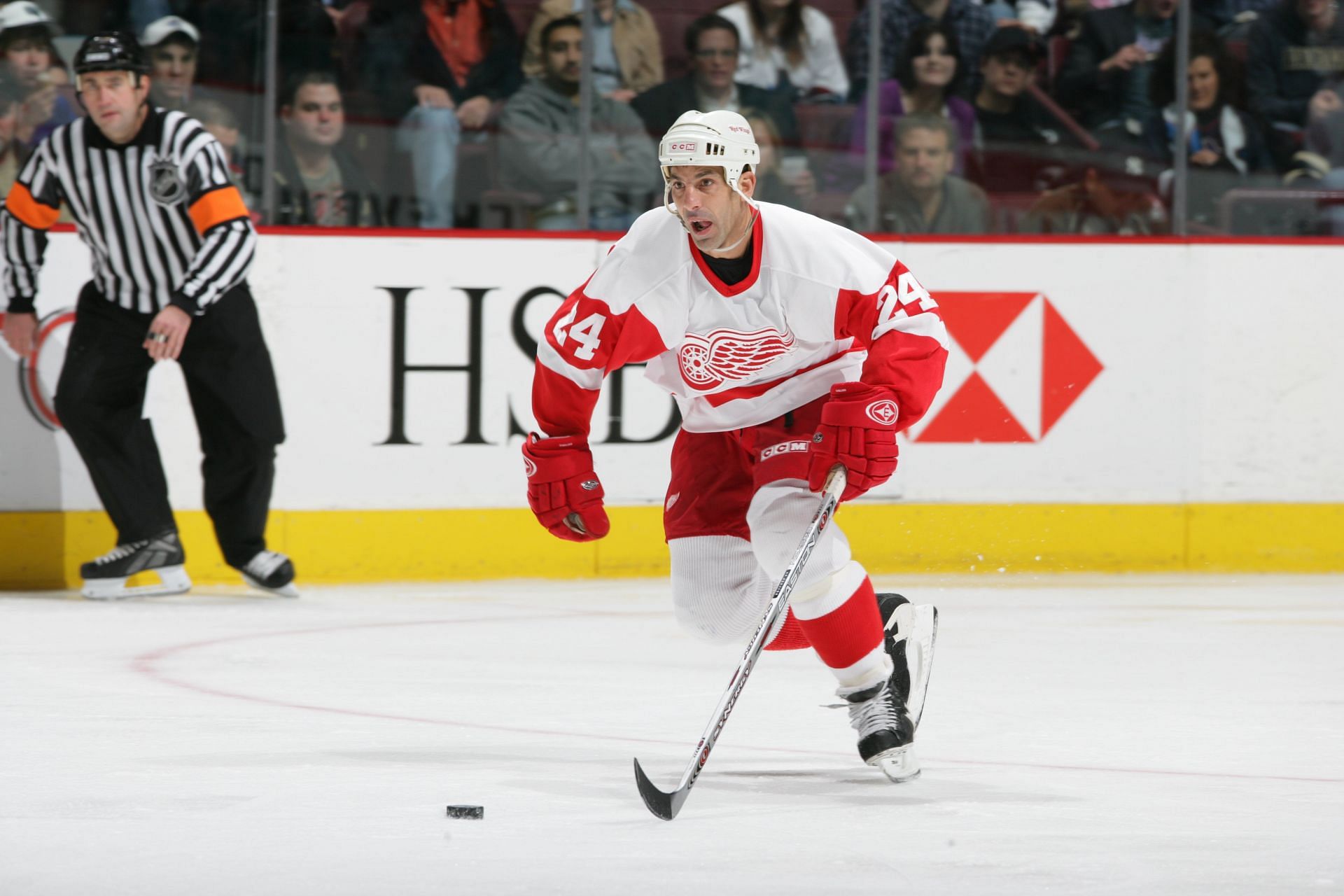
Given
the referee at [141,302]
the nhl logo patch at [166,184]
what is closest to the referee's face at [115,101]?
the referee at [141,302]

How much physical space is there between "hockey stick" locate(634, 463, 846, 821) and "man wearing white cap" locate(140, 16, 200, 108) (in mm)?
3311

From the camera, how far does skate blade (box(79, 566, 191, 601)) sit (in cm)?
581

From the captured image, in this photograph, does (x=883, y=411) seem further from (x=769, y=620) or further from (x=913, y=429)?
(x=913, y=429)

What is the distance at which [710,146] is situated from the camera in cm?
324

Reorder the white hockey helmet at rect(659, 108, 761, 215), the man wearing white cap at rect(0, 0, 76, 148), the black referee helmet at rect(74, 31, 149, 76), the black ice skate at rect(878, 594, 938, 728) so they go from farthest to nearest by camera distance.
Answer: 1. the man wearing white cap at rect(0, 0, 76, 148)
2. the black referee helmet at rect(74, 31, 149, 76)
3. the black ice skate at rect(878, 594, 938, 728)
4. the white hockey helmet at rect(659, 108, 761, 215)

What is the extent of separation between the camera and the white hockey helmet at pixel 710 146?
3234 millimetres

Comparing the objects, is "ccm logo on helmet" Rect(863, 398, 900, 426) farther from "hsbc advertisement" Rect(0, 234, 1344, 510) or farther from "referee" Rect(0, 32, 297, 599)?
"hsbc advertisement" Rect(0, 234, 1344, 510)

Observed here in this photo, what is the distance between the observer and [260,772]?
332 cm

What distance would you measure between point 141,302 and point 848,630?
123 inches

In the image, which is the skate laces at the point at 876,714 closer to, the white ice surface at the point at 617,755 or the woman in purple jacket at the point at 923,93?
the white ice surface at the point at 617,755

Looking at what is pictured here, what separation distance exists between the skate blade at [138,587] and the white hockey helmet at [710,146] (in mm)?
2990

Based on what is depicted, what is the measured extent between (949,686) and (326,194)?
2693mm

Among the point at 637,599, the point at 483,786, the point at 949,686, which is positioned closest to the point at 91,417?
the point at 637,599

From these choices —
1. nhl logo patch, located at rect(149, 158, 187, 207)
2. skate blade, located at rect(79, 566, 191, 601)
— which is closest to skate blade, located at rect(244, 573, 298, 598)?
skate blade, located at rect(79, 566, 191, 601)
